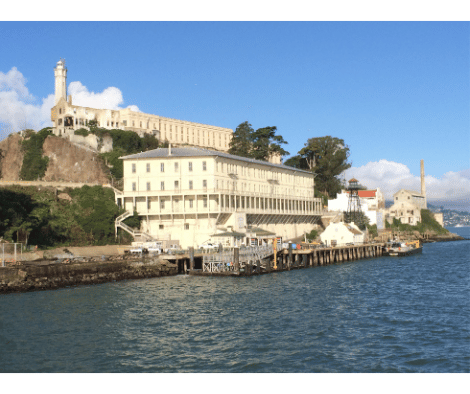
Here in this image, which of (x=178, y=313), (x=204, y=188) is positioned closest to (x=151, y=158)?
(x=204, y=188)

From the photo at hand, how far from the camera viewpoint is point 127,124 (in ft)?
354

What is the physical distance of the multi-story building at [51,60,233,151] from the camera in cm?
10006

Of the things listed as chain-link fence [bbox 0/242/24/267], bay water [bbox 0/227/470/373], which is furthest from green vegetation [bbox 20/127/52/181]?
bay water [bbox 0/227/470/373]

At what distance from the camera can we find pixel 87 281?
4931 centimetres

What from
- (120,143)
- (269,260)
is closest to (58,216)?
(269,260)

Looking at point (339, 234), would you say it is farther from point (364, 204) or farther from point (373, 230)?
point (364, 204)

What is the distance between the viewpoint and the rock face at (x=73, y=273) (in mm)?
44594

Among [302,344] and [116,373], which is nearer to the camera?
[116,373]

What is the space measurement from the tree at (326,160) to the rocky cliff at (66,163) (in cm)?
4480

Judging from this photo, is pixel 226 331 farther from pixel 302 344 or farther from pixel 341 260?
pixel 341 260

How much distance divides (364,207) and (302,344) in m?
84.8

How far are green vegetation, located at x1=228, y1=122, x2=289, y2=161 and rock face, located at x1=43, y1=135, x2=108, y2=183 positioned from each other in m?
31.9

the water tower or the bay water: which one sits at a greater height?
the water tower

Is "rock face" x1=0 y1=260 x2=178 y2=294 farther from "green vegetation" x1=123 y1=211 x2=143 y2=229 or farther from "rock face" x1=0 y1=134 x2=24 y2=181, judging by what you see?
"rock face" x1=0 y1=134 x2=24 y2=181
